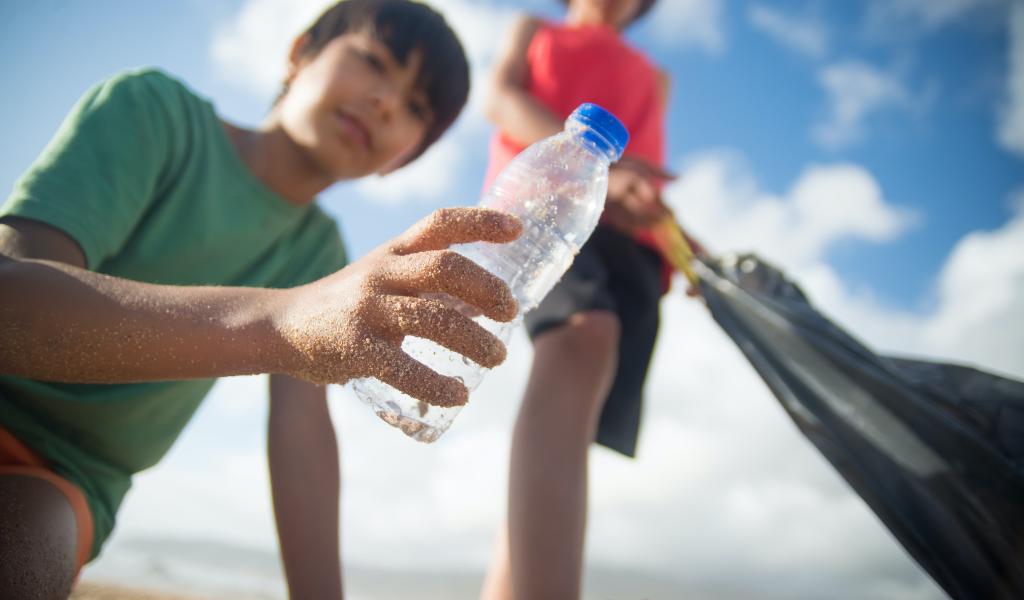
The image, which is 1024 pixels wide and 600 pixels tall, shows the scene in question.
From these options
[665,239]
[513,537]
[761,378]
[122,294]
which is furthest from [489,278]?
[665,239]

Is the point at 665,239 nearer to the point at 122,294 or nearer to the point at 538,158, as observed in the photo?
the point at 538,158

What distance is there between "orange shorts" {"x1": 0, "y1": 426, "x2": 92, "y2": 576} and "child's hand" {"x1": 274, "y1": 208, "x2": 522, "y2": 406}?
107cm

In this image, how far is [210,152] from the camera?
1886 mm

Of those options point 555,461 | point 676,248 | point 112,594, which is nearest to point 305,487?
point 555,461

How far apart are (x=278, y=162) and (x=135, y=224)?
564 millimetres

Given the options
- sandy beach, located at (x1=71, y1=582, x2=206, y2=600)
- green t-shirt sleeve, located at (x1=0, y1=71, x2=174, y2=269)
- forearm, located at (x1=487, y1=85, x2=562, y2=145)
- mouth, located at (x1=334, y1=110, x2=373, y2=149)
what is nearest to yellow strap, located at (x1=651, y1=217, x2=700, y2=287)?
forearm, located at (x1=487, y1=85, x2=562, y2=145)

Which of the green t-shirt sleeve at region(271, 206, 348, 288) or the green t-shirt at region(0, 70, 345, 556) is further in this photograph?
the green t-shirt sleeve at region(271, 206, 348, 288)

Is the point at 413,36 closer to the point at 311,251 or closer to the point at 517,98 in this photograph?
the point at 517,98

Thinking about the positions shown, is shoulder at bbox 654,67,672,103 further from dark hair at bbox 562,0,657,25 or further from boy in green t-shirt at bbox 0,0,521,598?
boy in green t-shirt at bbox 0,0,521,598

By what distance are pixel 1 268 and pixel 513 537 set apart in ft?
4.40

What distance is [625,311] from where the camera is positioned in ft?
7.57

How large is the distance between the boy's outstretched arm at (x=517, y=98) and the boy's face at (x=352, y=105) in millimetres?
339

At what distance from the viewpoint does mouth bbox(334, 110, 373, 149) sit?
193 centimetres

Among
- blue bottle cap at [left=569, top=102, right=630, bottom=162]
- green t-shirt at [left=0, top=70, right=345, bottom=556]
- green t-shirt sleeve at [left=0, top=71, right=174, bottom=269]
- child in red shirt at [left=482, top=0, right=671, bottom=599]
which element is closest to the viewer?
blue bottle cap at [left=569, top=102, right=630, bottom=162]
